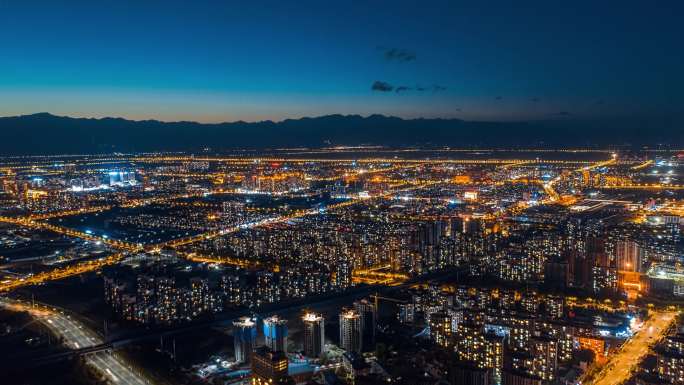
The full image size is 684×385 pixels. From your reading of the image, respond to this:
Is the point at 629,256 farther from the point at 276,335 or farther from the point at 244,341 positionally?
the point at 244,341

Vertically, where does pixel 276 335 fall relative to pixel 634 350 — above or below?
above

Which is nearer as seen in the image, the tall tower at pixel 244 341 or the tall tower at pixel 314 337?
the tall tower at pixel 244 341

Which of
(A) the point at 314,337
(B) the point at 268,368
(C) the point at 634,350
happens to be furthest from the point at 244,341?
(C) the point at 634,350

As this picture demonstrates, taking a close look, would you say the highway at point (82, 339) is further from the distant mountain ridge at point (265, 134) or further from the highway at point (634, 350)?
the distant mountain ridge at point (265, 134)

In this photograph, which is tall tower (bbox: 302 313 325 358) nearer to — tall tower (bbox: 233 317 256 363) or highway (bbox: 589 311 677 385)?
tall tower (bbox: 233 317 256 363)

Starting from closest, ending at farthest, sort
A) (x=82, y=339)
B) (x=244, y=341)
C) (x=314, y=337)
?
1. (x=244, y=341)
2. (x=314, y=337)
3. (x=82, y=339)

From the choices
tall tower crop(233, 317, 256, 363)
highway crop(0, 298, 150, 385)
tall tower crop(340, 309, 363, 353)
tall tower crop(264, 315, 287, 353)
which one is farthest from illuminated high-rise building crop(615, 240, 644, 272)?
highway crop(0, 298, 150, 385)

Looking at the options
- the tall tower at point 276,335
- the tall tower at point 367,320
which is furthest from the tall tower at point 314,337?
the tall tower at point 367,320
